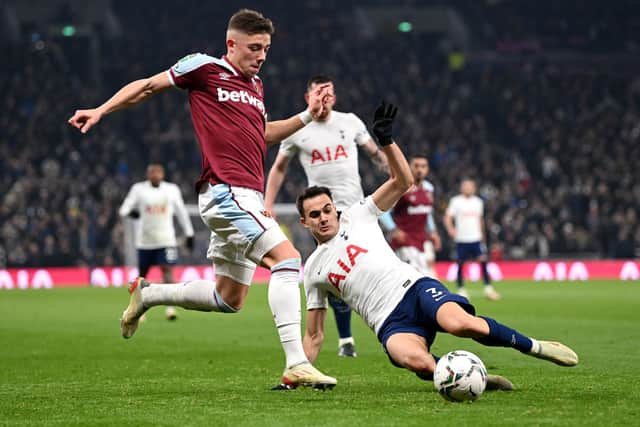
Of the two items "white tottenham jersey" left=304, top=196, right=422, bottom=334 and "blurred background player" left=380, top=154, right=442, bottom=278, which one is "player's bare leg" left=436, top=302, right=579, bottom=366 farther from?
"blurred background player" left=380, top=154, right=442, bottom=278

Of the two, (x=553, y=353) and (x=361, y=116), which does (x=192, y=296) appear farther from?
(x=361, y=116)

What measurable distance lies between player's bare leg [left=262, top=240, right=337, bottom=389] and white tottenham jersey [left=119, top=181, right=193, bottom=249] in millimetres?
9564

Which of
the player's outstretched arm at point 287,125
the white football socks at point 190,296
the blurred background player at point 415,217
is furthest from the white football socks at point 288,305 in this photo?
the blurred background player at point 415,217

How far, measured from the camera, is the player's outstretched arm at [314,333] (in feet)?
26.4

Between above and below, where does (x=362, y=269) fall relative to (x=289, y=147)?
below

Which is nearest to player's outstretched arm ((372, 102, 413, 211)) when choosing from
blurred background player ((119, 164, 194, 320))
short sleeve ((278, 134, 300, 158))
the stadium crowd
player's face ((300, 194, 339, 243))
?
player's face ((300, 194, 339, 243))

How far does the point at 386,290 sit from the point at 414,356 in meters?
0.59

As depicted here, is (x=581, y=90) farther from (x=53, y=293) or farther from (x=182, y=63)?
(x=182, y=63)

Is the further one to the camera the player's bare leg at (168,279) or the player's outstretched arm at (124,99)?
the player's bare leg at (168,279)

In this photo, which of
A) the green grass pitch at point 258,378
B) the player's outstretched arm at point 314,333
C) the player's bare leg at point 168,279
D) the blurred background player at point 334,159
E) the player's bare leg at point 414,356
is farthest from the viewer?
the player's bare leg at point 168,279

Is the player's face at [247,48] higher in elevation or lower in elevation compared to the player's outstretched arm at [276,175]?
higher

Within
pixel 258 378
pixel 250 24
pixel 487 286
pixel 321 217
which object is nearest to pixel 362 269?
pixel 321 217

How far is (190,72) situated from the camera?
754cm

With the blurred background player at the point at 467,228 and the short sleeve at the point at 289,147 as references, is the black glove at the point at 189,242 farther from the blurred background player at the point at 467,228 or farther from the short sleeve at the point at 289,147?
the blurred background player at the point at 467,228
